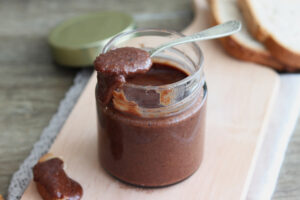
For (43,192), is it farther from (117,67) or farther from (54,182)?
(117,67)

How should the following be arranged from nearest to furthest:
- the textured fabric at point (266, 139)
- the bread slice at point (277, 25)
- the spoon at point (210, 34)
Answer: the spoon at point (210, 34), the textured fabric at point (266, 139), the bread slice at point (277, 25)

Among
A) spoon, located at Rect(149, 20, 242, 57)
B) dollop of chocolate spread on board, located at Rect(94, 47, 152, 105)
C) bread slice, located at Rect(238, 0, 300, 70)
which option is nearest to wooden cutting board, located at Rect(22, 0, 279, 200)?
bread slice, located at Rect(238, 0, 300, 70)

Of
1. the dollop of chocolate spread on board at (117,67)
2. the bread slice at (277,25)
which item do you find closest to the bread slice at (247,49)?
the bread slice at (277,25)

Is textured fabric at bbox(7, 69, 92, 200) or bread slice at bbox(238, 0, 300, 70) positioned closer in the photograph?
textured fabric at bbox(7, 69, 92, 200)

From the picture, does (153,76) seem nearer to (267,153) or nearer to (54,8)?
(267,153)

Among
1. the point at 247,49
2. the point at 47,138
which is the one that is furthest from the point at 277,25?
the point at 47,138

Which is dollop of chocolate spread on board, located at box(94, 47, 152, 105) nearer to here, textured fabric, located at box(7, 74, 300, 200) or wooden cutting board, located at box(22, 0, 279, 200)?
wooden cutting board, located at box(22, 0, 279, 200)

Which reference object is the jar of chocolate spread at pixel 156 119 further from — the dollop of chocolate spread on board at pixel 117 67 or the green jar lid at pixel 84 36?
the green jar lid at pixel 84 36
